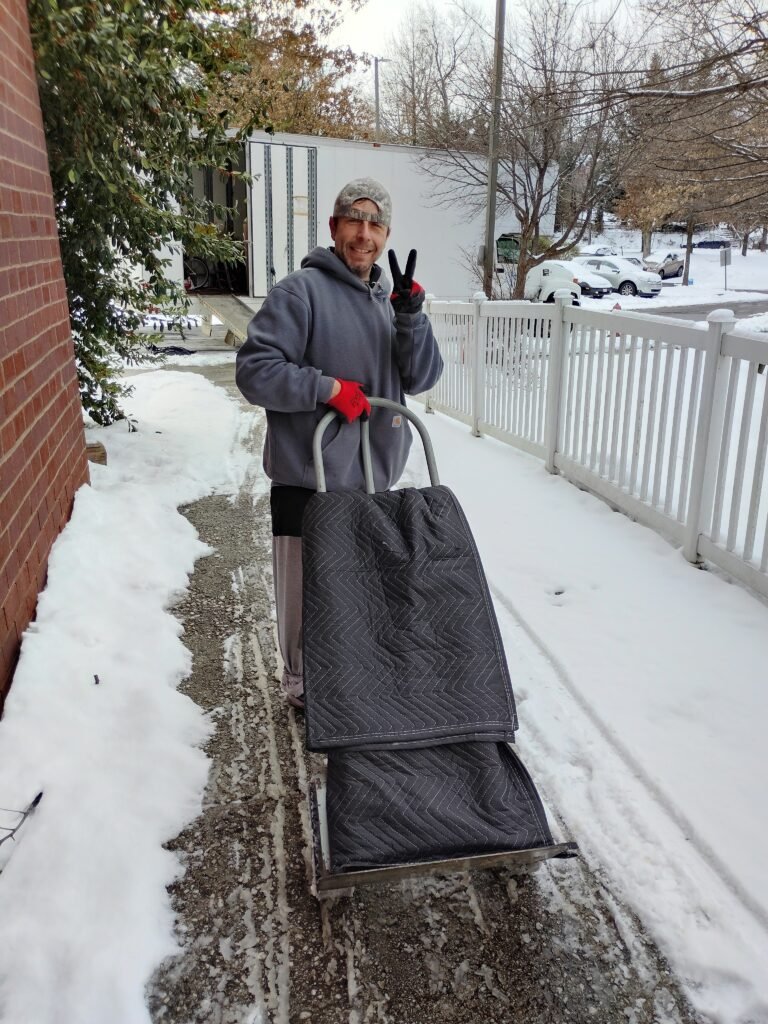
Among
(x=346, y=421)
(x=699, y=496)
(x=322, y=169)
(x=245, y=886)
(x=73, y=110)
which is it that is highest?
(x=322, y=169)

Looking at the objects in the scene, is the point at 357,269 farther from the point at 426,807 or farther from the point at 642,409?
the point at 642,409

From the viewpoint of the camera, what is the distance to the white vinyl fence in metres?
4.14

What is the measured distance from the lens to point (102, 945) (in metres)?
1.94

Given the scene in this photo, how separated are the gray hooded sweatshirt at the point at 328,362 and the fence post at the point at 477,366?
15.8 feet

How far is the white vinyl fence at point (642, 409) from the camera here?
13.6 feet

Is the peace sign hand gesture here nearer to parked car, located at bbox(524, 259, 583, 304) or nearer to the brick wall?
the brick wall

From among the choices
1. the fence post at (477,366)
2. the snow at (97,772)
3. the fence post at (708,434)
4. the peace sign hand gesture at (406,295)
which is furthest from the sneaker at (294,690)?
the fence post at (477,366)

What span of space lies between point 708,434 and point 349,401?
2496mm

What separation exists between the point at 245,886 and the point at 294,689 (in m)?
0.92

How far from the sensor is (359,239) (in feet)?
8.57

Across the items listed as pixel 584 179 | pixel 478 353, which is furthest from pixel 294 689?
pixel 584 179

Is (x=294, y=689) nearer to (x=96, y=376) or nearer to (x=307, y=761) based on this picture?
(x=307, y=761)

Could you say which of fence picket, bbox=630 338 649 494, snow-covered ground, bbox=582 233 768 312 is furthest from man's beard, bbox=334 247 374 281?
snow-covered ground, bbox=582 233 768 312

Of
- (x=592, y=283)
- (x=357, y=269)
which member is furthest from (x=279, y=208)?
(x=592, y=283)
